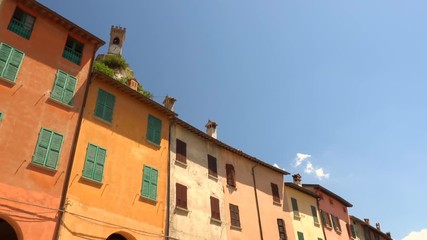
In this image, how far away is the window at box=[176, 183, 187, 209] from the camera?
19050 millimetres

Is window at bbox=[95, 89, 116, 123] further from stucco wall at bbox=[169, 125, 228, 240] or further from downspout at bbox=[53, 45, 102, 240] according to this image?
stucco wall at bbox=[169, 125, 228, 240]

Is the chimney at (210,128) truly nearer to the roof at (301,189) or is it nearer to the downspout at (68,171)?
the roof at (301,189)

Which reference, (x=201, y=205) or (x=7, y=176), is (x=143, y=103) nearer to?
(x=201, y=205)

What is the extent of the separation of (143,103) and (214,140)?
255 inches

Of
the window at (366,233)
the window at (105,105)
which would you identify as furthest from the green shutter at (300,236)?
the window at (366,233)

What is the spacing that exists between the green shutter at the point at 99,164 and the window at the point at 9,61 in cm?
484

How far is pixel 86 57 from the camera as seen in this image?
1731 cm

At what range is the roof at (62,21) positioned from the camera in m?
15.6

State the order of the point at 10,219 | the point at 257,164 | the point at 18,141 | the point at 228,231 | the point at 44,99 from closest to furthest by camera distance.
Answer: the point at 10,219
the point at 18,141
the point at 44,99
the point at 228,231
the point at 257,164

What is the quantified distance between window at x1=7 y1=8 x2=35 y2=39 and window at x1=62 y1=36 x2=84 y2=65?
1.75 meters

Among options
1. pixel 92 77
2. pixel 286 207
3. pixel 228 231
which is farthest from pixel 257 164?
pixel 92 77

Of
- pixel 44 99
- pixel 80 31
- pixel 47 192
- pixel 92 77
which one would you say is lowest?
pixel 47 192

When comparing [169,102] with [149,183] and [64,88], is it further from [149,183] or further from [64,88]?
[64,88]

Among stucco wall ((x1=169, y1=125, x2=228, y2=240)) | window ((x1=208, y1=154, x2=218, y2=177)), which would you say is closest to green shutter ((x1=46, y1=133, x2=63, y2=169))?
stucco wall ((x1=169, y1=125, x2=228, y2=240))
